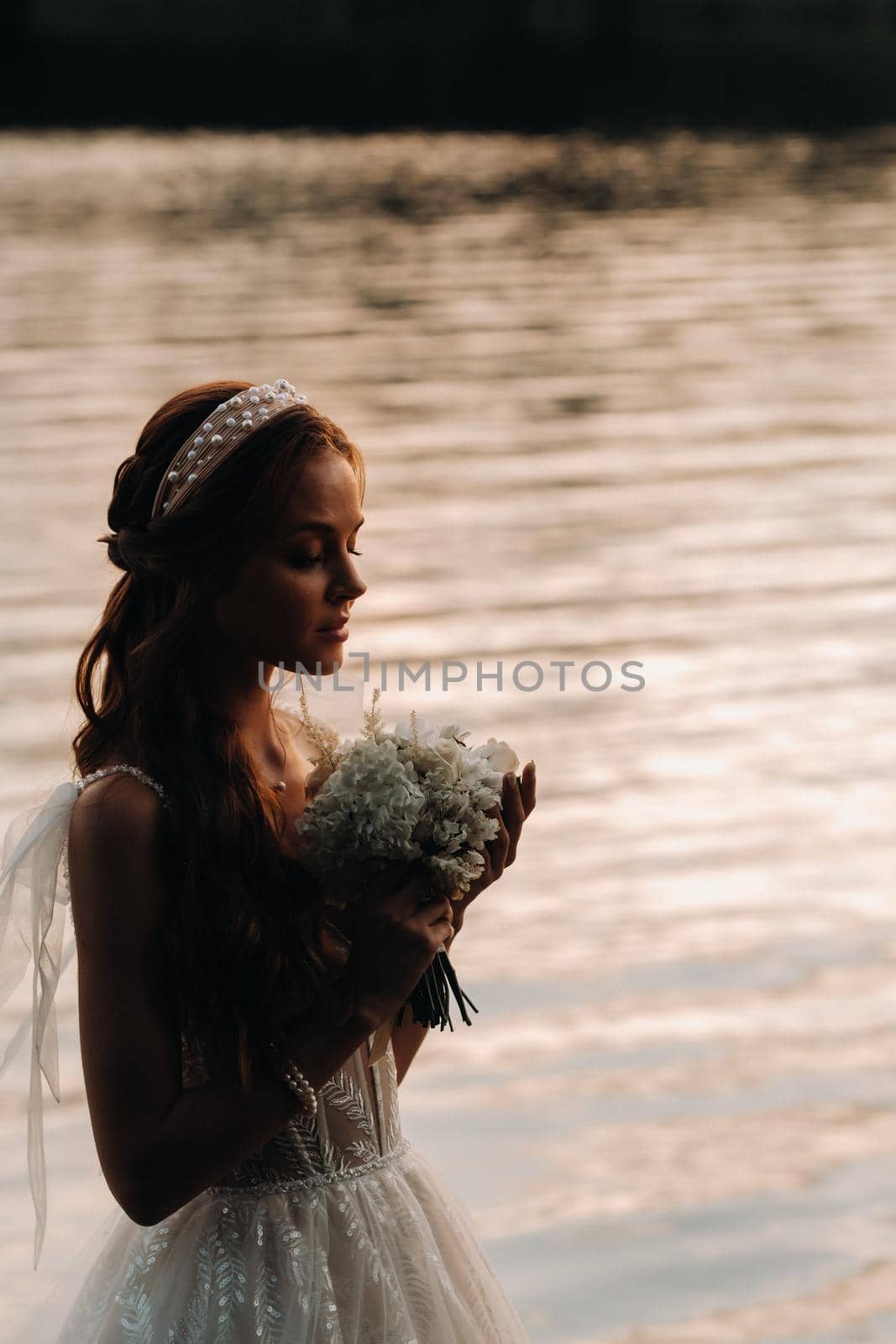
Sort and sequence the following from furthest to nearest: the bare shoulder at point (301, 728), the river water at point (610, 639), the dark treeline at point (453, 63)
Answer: the dark treeline at point (453, 63)
the river water at point (610, 639)
the bare shoulder at point (301, 728)

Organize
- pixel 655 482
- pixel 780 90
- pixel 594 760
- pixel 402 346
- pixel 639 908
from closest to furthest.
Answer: pixel 639 908 < pixel 594 760 < pixel 655 482 < pixel 402 346 < pixel 780 90

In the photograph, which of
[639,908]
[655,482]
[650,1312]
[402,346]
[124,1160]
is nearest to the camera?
[124,1160]

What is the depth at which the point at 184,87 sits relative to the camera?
28.0 metres

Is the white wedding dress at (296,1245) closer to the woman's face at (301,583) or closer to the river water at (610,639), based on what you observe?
the woman's face at (301,583)

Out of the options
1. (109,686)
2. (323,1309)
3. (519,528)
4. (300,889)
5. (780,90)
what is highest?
(780,90)

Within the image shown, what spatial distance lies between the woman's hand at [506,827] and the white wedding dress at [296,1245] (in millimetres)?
223

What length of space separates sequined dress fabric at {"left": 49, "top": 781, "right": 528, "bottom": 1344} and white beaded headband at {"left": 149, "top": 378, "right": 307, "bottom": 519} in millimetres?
538

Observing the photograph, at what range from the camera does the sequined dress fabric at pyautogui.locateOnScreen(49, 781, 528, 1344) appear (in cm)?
190

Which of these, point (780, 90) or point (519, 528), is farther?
point (780, 90)

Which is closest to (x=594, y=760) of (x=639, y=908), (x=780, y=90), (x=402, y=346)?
(x=639, y=908)

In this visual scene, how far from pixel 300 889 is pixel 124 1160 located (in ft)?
1.05

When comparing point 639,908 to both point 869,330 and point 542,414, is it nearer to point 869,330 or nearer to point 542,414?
point 542,414

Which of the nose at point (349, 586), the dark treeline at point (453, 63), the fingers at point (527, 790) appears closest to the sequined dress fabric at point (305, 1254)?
the fingers at point (527, 790)

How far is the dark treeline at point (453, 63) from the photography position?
25.4m
